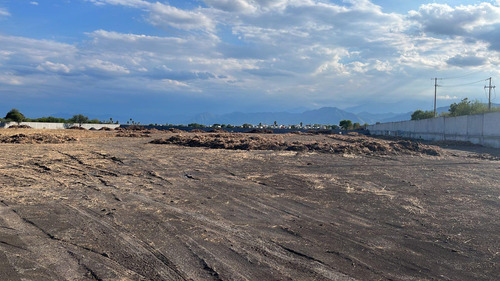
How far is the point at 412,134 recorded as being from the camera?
197 ft

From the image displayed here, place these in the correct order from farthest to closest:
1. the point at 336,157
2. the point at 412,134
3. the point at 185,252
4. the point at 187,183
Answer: the point at 412,134
the point at 336,157
the point at 187,183
the point at 185,252

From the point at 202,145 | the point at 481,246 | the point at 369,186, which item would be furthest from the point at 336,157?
the point at 481,246

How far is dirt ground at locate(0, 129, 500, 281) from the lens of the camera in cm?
543

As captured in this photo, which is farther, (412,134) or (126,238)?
(412,134)

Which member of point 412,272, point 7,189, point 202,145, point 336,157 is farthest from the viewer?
point 202,145

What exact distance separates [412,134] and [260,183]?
5395 cm

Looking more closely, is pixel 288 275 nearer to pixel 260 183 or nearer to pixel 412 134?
pixel 260 183

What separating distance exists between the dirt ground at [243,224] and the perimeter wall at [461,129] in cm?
2299

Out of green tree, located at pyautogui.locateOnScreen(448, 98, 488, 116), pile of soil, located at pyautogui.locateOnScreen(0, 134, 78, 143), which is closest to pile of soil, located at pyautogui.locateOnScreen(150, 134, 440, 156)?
pile of soil, located at pyautogui.locateOnScreen(0, 134, 78, 143)

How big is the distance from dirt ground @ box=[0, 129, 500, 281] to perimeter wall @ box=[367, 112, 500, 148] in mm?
22991

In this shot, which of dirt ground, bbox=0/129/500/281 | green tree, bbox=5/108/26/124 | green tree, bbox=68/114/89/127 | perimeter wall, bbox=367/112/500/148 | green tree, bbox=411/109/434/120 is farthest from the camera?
green tree, bbox=411/109/434/120

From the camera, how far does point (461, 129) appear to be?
137ft

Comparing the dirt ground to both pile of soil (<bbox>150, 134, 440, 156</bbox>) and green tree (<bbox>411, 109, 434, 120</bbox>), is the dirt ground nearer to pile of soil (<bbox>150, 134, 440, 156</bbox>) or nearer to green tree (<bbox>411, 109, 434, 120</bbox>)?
pile of soil (<bbox>150, 134, 440, 156</bbox>)

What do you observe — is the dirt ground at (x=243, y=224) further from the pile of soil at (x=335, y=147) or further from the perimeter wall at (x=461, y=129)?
→ the perimeter wall at (x=461, y=129)
